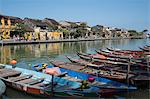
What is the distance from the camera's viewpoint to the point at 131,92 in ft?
38.1

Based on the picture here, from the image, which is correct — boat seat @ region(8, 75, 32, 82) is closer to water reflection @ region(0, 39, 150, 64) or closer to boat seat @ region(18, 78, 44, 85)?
boat seat @ region(18, 78, 44, 85)

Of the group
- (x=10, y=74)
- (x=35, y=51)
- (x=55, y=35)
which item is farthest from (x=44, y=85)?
(x=55, y=35)

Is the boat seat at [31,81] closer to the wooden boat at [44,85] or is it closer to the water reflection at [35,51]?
the wooden boat at [44,85]

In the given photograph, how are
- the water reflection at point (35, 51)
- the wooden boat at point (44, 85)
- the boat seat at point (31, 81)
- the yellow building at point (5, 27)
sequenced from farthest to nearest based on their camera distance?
1. the yellow building at point (5, 27)
2. the water reflection at point (35, 51)
3. the boat seat at point (31, 81)
4. the wooden boat at point (44, 85)

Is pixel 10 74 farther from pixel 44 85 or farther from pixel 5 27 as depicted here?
pixel 5 27

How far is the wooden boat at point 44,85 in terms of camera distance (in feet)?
34.0

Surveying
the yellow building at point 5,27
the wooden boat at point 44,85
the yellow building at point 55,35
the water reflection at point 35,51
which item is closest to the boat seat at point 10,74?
the wooden boat at point 44,85

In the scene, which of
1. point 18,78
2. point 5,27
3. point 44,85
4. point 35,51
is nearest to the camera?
point 44,85

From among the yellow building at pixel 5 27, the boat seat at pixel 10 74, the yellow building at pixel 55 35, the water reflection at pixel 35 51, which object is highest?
the yellow building at pixel 5 27

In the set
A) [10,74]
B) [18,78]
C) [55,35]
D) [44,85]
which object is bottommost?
[44,85]

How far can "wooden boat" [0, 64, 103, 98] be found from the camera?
34.0ft

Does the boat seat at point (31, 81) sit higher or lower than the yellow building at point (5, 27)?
lower

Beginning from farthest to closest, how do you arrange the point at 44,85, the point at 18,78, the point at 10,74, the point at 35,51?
the point at 35,51
the point at 10,74
the point at 18,78
the point at 44,85

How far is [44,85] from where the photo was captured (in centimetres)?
1102
